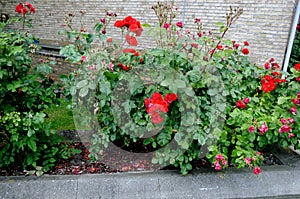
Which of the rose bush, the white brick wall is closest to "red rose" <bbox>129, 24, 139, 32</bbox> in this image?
the rose bush

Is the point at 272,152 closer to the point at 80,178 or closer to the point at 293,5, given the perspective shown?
the point at 80,178

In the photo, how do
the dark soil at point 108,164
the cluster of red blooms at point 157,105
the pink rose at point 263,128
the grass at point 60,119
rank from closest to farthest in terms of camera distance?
the cluster of red blooms at point 157,105
the pink rose at point 263,128
the dark soil at point 108,164
the grass at point 60,119

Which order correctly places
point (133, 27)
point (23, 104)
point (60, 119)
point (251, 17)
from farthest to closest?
point (251, 17)
point (60, 119)
point (23, 104)
point (133, 27)

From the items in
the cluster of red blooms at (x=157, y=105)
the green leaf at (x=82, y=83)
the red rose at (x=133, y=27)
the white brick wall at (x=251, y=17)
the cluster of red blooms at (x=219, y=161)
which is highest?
the white brick wall at (x=251, y=17)

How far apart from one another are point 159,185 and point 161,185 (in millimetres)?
13

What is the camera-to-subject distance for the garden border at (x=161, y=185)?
4.73 ft

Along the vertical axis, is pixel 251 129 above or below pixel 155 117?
below

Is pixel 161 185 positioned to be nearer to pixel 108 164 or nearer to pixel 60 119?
pixel 108 164

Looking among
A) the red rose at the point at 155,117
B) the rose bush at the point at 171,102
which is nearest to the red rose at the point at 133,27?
the rose bush at the point at 171,102

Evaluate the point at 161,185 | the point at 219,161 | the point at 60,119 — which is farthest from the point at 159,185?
the point at 60,119

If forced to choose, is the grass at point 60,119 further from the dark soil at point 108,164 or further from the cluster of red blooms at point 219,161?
the cluster of red blooms at point 219,161

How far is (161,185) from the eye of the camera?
1.52 metres

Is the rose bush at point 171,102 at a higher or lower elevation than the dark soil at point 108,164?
higher

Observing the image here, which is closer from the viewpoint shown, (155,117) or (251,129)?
(155,117)
